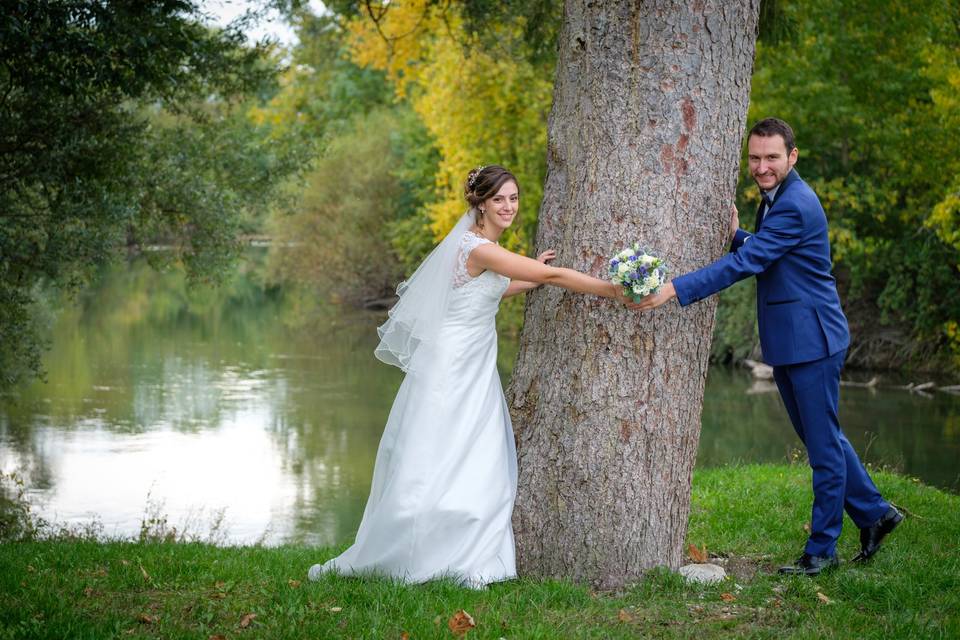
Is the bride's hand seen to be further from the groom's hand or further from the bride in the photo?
the groom's hand

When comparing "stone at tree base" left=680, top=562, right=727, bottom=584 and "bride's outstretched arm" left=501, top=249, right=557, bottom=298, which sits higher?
"bride's outstretched arm" left=501, top=249, right=557, bottom=298

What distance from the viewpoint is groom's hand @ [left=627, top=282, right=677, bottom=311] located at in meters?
4.85

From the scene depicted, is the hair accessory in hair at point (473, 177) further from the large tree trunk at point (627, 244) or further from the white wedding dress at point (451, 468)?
the large tree trunk at point (627, 244)

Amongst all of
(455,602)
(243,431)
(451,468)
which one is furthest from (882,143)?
(455,602)

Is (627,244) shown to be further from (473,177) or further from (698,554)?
(698,554)

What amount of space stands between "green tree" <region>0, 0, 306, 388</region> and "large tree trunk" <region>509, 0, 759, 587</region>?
4.51m

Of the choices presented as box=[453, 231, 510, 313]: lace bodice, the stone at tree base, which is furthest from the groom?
box=[453, 231, 510, 313]: lace bodice

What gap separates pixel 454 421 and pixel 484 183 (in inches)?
51.0

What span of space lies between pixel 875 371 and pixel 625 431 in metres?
18.5

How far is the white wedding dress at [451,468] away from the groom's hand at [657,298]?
923 millimetres

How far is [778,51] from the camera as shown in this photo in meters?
20.8

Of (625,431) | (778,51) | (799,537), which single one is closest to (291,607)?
(625,431)

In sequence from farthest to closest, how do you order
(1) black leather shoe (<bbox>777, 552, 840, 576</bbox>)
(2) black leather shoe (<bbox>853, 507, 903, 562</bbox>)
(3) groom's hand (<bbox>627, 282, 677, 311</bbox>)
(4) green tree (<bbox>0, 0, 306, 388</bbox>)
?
(4) green tree (<bbox>0, 0, 306, 388</bbox>) → (2) black leather shoe (<bbox>853, 507, 903, 562</bbox>) → (1) black leather shoe (<bbox>777, 552, 840, 576</bbox>) → (3) groom's hand (<bbox>627, 282, 677, 311</bbox>)

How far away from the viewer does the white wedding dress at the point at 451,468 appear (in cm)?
507
